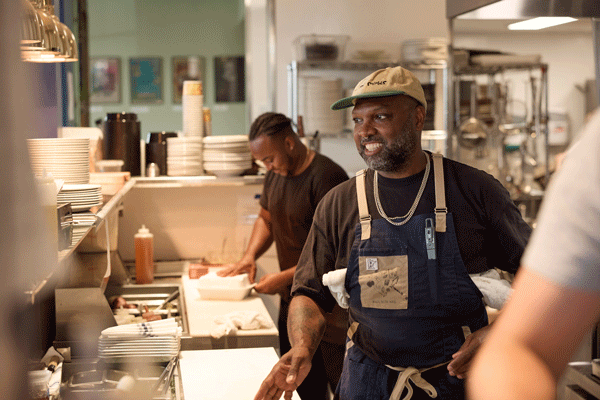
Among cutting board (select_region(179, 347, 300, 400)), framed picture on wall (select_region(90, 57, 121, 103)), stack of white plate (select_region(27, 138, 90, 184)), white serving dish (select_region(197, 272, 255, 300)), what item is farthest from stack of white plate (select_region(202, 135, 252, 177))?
framed picture on wall (select_region(90, 57, 121, 103))

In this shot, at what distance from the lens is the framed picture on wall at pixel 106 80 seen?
24.2ft

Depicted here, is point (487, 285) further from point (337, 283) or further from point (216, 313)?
point (216, 313)

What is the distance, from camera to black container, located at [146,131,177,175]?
3.94 meters

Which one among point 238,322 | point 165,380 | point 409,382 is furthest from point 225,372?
point 409,382

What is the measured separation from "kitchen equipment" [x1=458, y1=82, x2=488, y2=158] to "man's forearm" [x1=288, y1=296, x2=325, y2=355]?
4200 mm

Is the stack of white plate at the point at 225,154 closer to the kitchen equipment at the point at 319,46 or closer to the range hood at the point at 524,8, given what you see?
the kitchen equipment at the point at 319,46

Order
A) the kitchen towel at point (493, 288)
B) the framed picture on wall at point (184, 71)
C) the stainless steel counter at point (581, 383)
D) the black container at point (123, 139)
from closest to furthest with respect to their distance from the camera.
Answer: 1. the kitchen towel at point (493, 288)
2. the stainless steel counter at point (581, 383)
3. the black container at point (123, 139)
4. the framed picture on wall at point (184, 71)

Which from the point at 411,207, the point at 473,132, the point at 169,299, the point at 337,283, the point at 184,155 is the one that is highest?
the point at 473,132

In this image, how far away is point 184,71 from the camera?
24.7 feet

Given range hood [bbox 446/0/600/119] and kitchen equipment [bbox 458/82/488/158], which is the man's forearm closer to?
range hood [bbox 446/0/600/119]

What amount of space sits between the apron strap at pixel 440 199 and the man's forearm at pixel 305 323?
461mm

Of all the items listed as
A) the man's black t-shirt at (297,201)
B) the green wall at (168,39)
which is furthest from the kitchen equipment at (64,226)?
the green wall at (168,39)

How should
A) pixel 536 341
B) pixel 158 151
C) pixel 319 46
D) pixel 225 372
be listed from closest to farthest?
pixel 536 341 → pixel 225 372 → pixel 158 151 → pixel 319 46

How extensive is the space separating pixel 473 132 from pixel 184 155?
10.1ft
